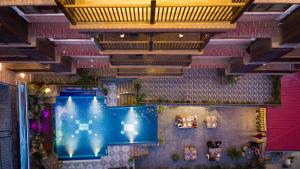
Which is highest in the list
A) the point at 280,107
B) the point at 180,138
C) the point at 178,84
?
the point at 178,84

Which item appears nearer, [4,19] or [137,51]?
[4,19]

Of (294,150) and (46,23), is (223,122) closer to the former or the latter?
(294,150)

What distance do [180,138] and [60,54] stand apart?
20.5 feet

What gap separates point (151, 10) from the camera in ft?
12.2

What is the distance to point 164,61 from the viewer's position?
812 centimetres

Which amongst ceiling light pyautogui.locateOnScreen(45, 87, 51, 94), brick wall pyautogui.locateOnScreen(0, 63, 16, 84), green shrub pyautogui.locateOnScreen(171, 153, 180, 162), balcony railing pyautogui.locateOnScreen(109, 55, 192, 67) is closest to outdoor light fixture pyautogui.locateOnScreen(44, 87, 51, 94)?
ceiling light pyautogui.locateOnScreen(45, 87, 51, 94)

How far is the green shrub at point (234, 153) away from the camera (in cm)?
1281

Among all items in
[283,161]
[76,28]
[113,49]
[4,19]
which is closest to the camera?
[76,28]

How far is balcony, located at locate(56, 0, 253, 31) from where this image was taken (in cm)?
365

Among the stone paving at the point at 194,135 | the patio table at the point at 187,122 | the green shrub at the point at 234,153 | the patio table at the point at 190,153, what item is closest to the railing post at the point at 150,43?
the patio table at the point at 187,122

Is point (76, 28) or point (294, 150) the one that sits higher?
point (76, 28)

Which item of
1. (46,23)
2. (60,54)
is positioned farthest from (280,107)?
(46,23)

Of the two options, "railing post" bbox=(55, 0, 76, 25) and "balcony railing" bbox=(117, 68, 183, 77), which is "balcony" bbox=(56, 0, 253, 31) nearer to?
"railing post" bbox=(55, 0, 76, 25)

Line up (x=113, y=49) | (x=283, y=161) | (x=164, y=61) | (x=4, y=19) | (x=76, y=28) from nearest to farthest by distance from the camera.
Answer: (x=76, y=28) < (x=4, y=19) < (x=113, y=49) < (x=164, y=61) < (x=283, y=161)
